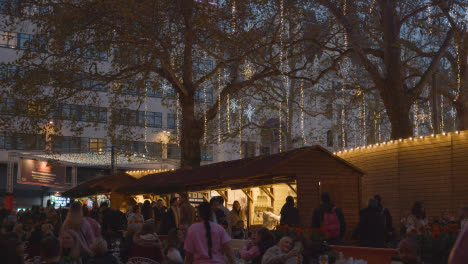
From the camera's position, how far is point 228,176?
19.0 m

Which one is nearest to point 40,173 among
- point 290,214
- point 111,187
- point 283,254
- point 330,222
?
point 111,187

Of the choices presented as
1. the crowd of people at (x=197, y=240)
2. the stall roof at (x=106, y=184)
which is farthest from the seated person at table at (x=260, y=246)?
the stall roof at (x=106, y=184)

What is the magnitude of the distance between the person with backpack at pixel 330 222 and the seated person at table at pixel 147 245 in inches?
139

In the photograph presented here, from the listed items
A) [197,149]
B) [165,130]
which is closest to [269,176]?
[197,149]

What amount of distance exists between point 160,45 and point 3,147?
25.5 meters

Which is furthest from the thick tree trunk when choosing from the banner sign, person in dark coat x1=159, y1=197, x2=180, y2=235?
the banner sign

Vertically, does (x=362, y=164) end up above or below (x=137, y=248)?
above

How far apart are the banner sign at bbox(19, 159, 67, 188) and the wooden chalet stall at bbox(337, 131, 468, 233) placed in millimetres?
16775

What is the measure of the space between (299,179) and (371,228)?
570 centimetres

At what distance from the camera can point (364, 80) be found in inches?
1522

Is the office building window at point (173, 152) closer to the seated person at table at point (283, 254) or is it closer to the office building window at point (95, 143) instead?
the office building window at point (95, 143)

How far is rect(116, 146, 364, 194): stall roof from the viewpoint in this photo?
17.2 metres

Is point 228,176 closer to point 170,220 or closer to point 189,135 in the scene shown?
point 170,220

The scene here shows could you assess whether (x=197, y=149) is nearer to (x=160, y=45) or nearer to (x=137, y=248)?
(x=160, y=45)
